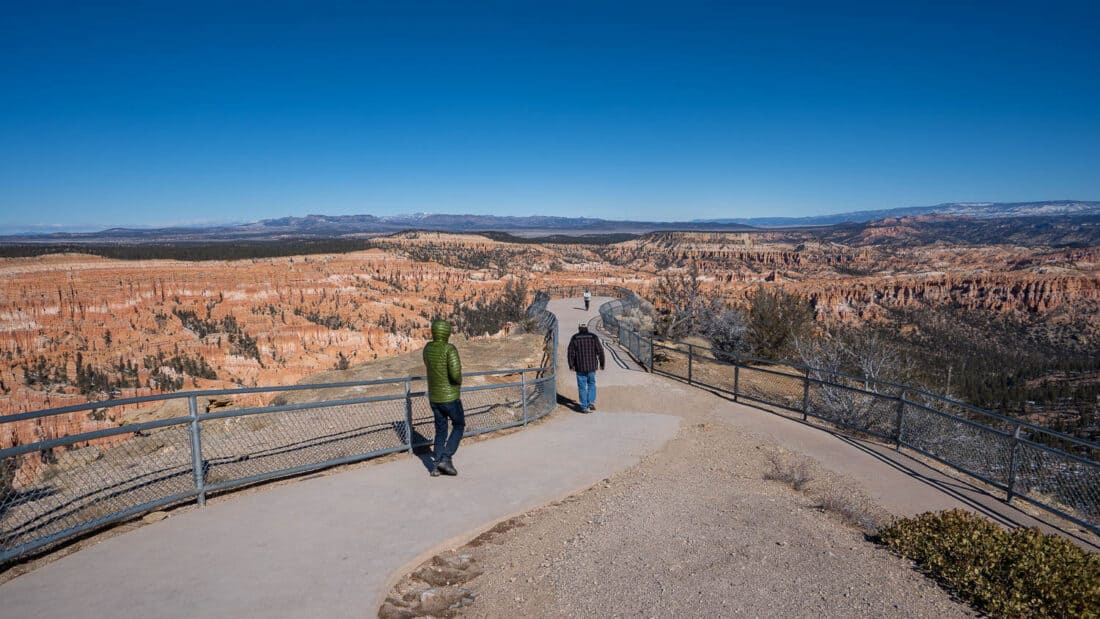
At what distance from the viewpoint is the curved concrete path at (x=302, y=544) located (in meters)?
4.11

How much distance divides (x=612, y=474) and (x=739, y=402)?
19.7ft

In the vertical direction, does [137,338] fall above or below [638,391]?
below

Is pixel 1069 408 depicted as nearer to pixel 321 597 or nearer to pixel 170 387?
pixel 321 597

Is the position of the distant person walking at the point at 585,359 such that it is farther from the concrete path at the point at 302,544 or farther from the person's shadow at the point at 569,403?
the concrete path at the point at 302,544

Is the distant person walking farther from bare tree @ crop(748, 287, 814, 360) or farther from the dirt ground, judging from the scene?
bare tree @ crop(748, 287, 814, 360)

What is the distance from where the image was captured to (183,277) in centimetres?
6562

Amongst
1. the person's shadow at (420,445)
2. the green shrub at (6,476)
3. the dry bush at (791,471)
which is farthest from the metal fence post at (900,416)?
the green shrub at (6,476)

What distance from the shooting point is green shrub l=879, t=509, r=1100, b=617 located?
414cm

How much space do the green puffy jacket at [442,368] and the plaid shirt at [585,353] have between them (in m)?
3.92

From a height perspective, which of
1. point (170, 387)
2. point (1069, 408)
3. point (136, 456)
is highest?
point (136, 456)

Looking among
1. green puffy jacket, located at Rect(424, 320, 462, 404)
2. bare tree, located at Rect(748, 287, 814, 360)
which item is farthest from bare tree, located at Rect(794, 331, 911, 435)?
green puffy jacket, located at Rect(424, 320, 462, 404)

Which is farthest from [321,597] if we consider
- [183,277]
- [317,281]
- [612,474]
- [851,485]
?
[183,277]

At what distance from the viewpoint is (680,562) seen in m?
4.90

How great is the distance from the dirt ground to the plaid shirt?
11.2ft
